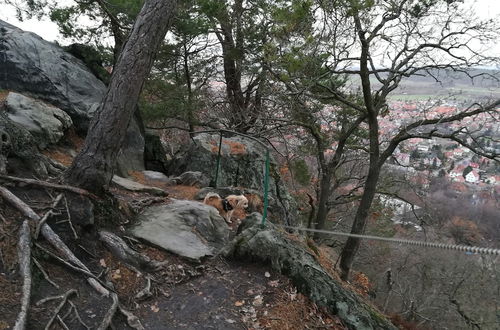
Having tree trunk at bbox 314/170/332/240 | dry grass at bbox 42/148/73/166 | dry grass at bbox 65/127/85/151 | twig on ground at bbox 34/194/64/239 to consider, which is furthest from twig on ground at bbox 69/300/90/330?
tree trunk at bbox 314/170/332/240

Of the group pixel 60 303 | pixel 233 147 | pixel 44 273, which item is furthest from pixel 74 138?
pixel 60 303

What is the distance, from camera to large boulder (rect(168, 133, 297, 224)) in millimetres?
8836

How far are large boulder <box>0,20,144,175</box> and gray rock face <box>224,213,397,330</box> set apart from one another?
437 centimetres

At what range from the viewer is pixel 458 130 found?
7504 mm

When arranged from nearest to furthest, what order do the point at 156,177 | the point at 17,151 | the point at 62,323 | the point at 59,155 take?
the point at 62,323, the point at 17,151, the point at 59,155, the point at 156,177

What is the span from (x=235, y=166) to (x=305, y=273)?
17.2 ft

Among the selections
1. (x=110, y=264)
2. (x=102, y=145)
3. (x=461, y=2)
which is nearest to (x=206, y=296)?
(x=110, y=264)

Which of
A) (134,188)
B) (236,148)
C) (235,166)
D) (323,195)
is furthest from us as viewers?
(323,195)

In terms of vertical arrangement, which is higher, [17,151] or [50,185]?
[17,151]

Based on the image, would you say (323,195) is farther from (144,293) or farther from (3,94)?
(144,293)

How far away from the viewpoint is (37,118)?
6.61 meters

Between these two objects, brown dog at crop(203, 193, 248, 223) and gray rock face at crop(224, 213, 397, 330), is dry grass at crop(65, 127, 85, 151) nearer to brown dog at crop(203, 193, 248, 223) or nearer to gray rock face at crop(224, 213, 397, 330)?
brown dog at crop(203, 193, 248, 223)

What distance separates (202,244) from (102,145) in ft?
5.57

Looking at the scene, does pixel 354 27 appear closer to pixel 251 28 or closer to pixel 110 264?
pixel 251 28
